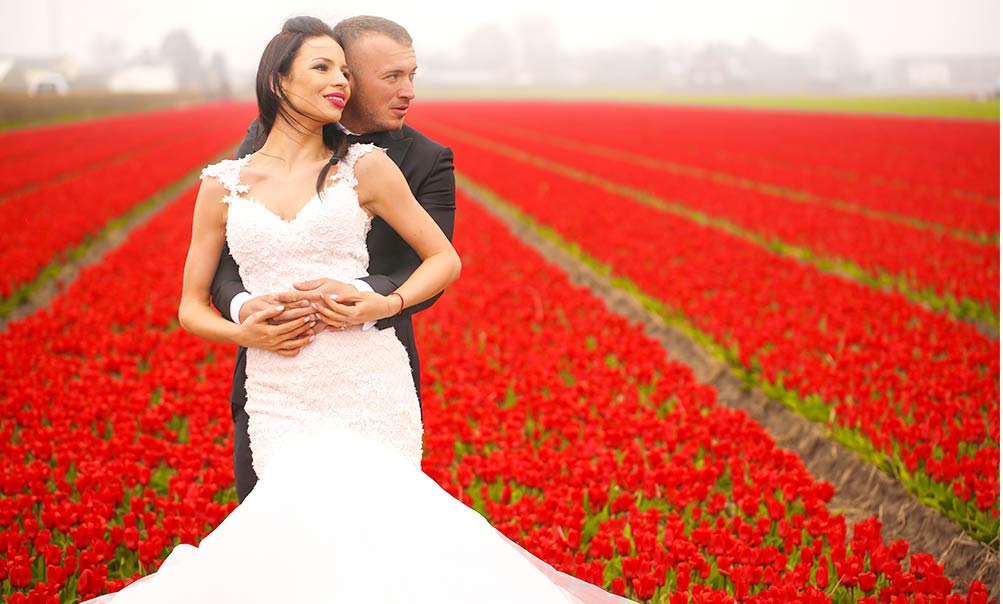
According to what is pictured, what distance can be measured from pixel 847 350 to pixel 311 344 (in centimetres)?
495

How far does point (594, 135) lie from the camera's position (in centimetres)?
3166

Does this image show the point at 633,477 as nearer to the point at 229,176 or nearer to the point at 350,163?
the point at 350,163

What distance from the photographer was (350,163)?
2.41m

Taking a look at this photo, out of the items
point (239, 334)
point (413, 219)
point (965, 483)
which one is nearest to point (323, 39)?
point (413, 219)

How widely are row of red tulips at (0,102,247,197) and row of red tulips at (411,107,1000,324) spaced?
11852 millimetres

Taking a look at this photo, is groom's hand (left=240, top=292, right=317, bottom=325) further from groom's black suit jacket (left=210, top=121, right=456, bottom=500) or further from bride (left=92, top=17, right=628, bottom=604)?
groom's black suit jacket (left=210, top=121, right=456, bottom=500)

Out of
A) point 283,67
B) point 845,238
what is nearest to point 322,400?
point 283,67

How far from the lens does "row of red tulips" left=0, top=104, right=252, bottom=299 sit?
392 inches

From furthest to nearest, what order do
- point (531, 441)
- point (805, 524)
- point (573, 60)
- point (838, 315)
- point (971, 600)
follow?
point (573, 60)
point (838, 315)
point (531, 441)
point (805, 524)
point (971, 600)

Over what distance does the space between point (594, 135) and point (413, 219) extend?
30027mm

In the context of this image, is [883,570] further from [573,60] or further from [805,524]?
[573,60]

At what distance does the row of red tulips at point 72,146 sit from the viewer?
1847 cm

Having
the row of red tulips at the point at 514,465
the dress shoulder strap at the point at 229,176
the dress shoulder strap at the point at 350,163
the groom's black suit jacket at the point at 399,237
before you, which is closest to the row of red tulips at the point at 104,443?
the row of red tulips at the point at 514,465

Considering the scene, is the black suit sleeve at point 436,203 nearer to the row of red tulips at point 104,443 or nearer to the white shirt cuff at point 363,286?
the white shirt cuff at point 363,286
